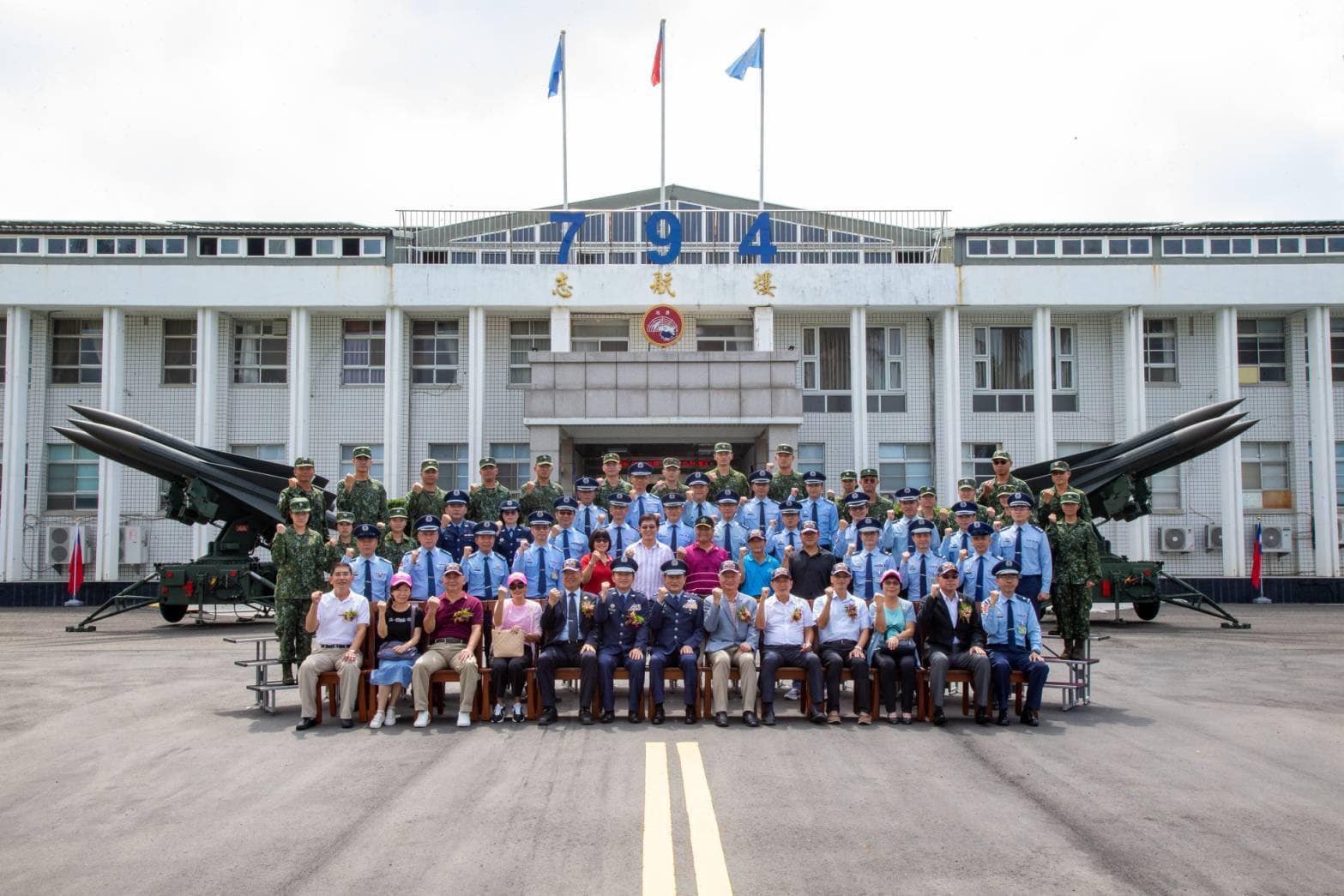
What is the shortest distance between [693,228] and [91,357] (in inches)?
651

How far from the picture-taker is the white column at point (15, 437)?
88.5 feet

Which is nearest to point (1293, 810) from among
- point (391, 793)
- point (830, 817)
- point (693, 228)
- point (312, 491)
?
point (830, 817)

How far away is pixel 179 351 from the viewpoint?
1121 inches

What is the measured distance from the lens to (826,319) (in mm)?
28453

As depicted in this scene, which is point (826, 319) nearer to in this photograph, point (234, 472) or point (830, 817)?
point (234, 472)

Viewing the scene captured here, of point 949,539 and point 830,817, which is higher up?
point 949,539

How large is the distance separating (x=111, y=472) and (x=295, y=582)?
19.0 m

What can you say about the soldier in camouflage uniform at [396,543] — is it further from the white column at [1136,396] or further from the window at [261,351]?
the white column at [1136,396]

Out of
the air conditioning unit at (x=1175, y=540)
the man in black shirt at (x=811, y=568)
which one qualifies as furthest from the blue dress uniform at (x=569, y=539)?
the air conditioning unit at (x=1175, y=540)

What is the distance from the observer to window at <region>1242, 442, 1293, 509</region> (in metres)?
28.7

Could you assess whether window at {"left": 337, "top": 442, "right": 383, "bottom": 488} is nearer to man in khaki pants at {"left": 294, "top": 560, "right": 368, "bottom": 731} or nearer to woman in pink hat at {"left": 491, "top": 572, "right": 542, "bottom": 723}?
man in khaki pants at {"left": 294, "top": 560, "right": 368, "bottom": 731}

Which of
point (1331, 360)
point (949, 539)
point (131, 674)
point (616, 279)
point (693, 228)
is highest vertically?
point (693, 228)

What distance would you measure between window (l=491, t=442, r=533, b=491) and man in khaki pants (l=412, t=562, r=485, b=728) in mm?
17543

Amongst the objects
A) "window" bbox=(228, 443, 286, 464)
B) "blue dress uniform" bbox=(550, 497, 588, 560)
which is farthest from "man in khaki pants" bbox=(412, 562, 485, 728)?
"window" bbox=(228, 443, 286, 464)
